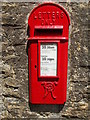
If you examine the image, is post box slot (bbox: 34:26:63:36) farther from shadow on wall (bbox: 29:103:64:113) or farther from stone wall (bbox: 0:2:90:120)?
shadow on wall (bbox: 29:103:64:113)

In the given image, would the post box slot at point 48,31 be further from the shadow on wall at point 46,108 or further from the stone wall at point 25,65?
the shadow on wall at point 46,108

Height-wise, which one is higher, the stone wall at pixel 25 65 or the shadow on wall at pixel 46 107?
the stone wall at pixel 25 65

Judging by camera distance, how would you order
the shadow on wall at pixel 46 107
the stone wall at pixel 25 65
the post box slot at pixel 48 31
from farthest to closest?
the shadow on wall at pixel 46 107
the stone wall at pixel 25 65
the post box slot at pixel 48 31

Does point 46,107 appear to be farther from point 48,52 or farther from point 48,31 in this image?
point 48,31

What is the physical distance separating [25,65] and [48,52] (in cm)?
27

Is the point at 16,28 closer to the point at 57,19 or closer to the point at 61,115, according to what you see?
the point at 57,19

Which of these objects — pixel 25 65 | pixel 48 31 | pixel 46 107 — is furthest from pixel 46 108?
pixel 48 31

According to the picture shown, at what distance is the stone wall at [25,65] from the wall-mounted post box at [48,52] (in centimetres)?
11

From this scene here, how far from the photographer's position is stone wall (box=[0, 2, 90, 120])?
1.79 m

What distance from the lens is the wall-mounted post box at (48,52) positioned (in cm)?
169

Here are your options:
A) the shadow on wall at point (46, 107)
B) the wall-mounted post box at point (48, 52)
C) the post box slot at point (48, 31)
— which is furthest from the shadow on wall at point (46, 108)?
the post box slot at point (48, 31)

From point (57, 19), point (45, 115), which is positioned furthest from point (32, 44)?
point (45, 115)

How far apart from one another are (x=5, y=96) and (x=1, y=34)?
58 centimetres

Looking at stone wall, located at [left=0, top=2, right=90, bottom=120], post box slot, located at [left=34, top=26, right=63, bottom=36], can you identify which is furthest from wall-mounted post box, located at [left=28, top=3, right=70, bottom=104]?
stone wall, located at [left=0, top=2, right=90, bottom=120]
